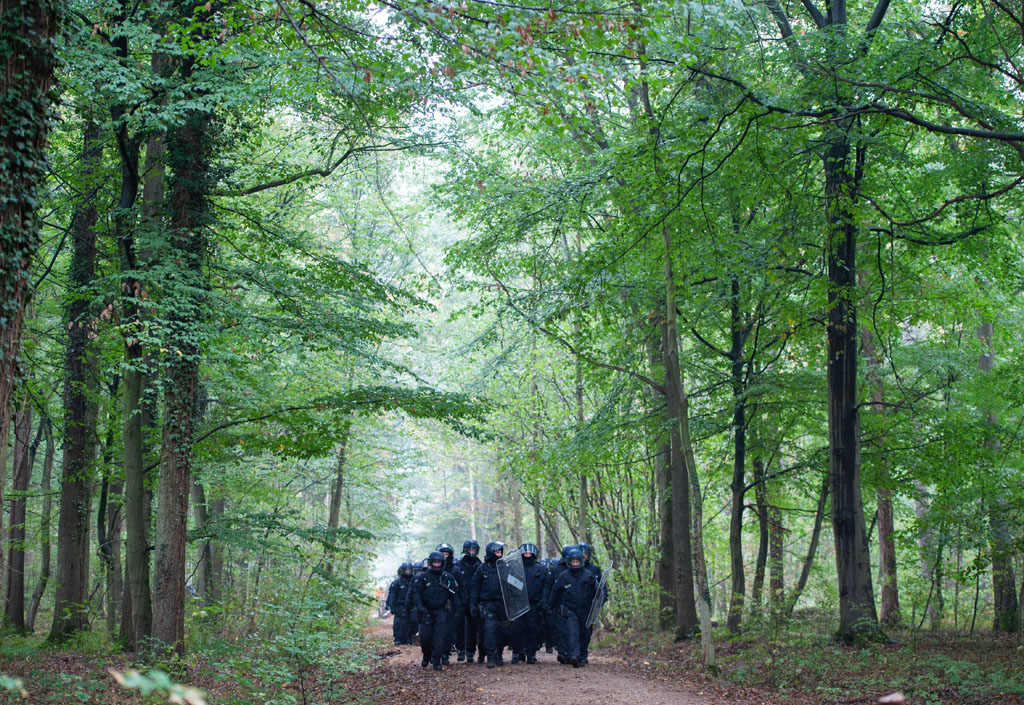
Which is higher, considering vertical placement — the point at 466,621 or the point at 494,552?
the point at 494,552

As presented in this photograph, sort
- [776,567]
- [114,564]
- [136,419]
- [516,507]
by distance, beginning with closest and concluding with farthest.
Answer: [136,419] < [776,567] < [114,564] < [516,507]

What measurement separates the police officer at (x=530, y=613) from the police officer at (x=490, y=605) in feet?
0.95

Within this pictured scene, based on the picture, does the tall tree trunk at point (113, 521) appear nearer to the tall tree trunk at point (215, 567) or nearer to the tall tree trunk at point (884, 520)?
the tall tree trunk at point (215, 567)

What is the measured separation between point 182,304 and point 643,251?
626cm

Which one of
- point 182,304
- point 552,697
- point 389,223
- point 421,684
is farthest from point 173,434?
point 389,223

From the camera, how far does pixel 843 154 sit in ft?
33.7

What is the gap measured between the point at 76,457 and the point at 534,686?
29.7 feet

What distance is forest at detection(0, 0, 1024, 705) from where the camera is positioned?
24.7 feet

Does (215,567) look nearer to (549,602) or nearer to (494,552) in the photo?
(494,552)

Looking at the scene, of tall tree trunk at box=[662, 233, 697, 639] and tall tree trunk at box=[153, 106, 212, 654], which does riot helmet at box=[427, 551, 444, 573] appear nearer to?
tall tree trunk at box=[153, 106, 212, 654]

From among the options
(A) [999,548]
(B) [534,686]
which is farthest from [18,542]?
(A) [999,548]

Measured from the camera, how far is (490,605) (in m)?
12.0

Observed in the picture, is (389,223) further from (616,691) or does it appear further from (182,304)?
(616,691)

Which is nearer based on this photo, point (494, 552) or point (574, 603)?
point (574, 603)
